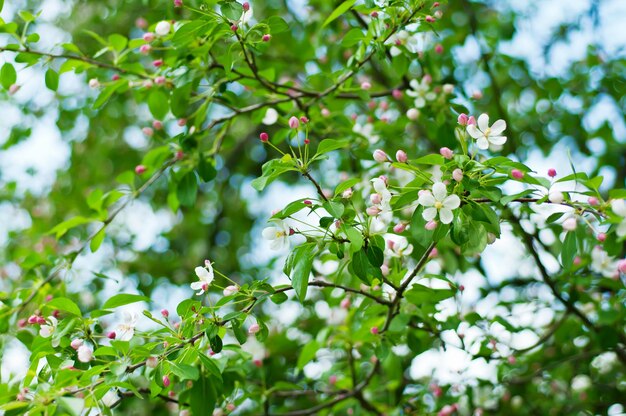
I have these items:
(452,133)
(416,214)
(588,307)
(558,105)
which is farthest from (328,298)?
(558,105)

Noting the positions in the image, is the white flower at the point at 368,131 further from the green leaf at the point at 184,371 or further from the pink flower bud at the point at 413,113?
the green leaf at the point at 184,371

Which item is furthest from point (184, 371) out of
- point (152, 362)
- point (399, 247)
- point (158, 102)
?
point (158, 102)

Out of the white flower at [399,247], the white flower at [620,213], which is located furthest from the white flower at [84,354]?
the white flower at [620,213]

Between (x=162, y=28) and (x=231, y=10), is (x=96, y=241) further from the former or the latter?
(x=231, y=10)

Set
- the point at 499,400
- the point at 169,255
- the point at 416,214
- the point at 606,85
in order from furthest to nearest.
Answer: the point at 169,255 < the point at 606,85 < the point at 499,400 < the point at 416,214

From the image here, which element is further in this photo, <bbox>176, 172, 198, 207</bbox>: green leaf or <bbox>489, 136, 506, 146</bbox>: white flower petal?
<bbox>176, 172, 198, 207</bbox>: green leaf

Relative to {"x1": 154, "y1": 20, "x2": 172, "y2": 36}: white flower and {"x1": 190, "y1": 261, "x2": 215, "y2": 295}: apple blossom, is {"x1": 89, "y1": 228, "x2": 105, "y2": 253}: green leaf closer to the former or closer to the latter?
{"x1": 154, "y1": 20, "x2": 172, "y2": 36}: white flower

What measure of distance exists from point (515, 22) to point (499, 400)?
215 centimetres

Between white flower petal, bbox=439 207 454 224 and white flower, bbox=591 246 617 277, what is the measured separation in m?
1.15

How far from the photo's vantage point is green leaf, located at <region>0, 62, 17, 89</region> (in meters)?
2.21

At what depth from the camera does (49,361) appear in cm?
177

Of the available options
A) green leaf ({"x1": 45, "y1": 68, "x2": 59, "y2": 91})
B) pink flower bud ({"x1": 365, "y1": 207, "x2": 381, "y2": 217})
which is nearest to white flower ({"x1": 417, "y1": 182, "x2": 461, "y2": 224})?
pink flower bud ({"x1": 365, "y1": 207, "x2": 381, "y2": 217})

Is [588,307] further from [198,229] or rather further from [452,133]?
[198,229]

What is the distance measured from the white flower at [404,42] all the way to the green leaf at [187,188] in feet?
2.80
